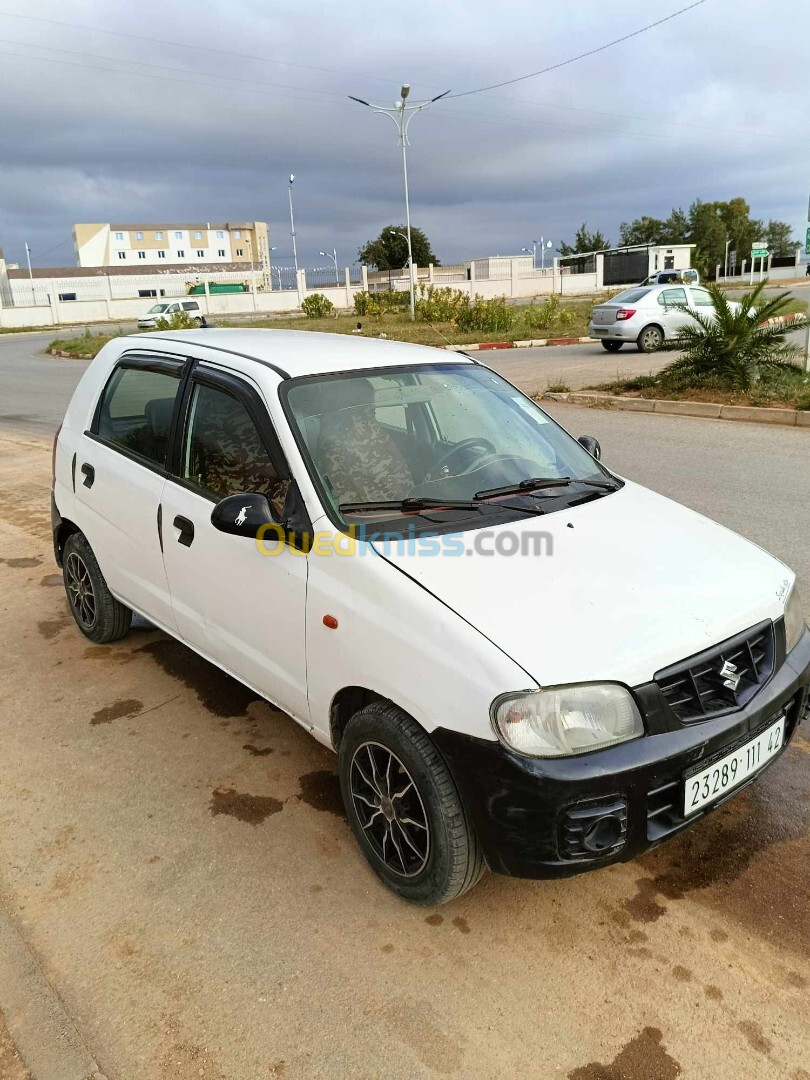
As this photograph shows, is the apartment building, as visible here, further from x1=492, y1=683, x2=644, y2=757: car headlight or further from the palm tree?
x1=492, y1=683, x2=644, y2=757: car headlight

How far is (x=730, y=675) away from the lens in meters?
2.46

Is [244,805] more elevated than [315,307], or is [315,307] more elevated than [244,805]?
[315,307]

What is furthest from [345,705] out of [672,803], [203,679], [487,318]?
[487,318]

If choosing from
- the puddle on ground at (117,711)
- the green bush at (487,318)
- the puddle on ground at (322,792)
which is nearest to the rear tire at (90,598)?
the puddle on ground at (117,711)

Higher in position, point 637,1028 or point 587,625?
point 587,625

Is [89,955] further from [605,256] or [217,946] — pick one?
[605,256]

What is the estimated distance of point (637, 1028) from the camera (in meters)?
2.16

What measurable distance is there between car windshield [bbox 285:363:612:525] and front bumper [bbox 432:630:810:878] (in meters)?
1.00

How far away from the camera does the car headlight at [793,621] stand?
277 cm

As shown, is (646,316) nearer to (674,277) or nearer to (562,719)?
(562,719)

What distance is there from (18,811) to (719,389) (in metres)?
11.1

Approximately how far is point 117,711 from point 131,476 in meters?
1.12

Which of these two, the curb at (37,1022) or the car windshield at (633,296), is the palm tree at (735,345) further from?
the curb at (37,1022)

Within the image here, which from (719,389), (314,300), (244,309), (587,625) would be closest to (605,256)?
(244,309)
